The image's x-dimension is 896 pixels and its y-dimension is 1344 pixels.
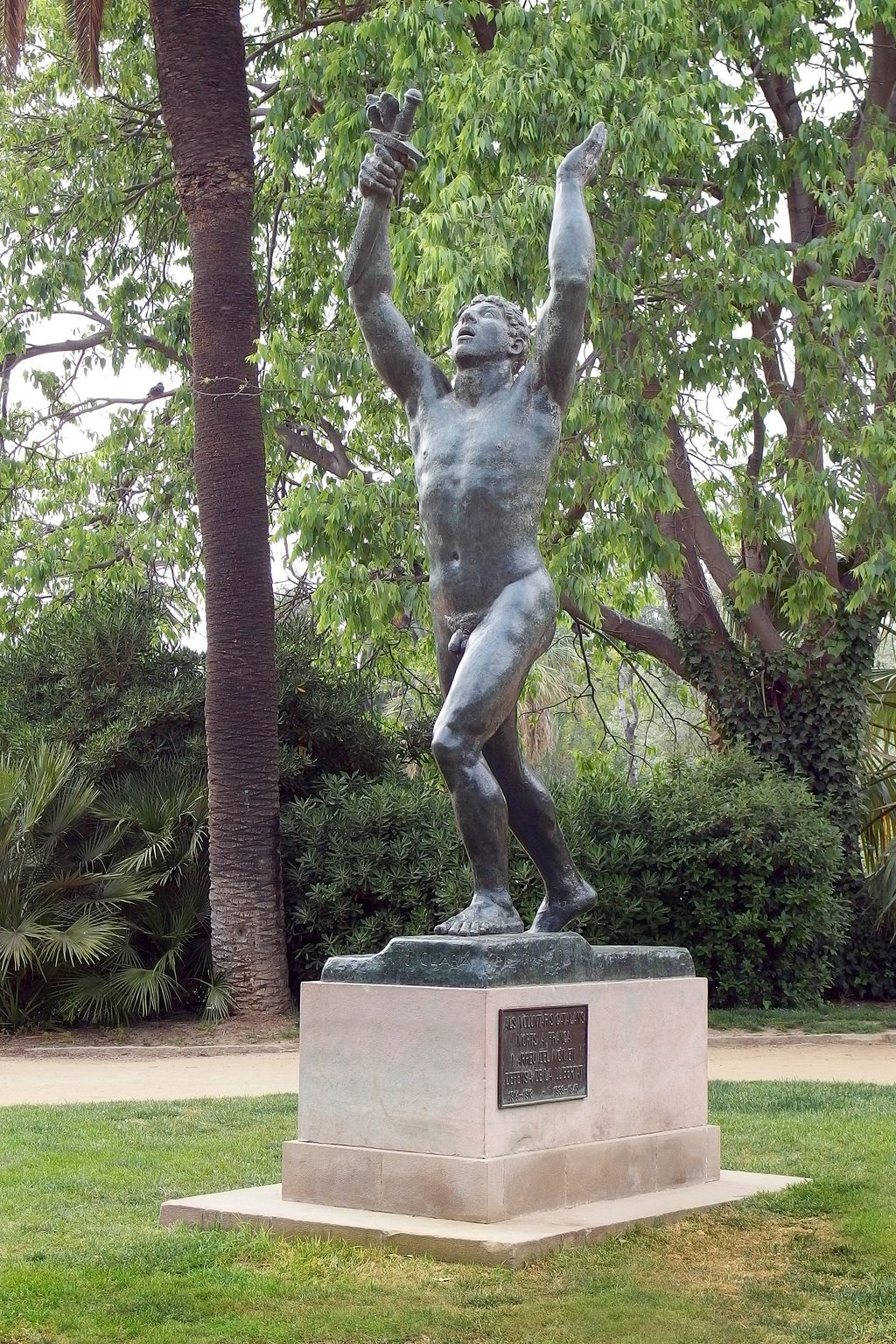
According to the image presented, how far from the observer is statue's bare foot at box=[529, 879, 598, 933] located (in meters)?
6.64

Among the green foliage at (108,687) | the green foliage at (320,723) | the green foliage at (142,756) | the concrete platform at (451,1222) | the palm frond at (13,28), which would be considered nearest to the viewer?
the concrete platform at (451,1222)

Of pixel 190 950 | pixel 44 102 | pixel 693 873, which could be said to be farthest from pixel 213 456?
pixel 44 102

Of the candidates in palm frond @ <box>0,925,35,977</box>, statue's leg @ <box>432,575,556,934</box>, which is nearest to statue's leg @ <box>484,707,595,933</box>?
statue's leg @ <box>432,575,556,934</box>

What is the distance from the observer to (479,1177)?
5582 millimetres

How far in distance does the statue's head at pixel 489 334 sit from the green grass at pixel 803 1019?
8.01 m

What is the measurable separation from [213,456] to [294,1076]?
17.7ft

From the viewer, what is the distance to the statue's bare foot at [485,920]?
237 inches

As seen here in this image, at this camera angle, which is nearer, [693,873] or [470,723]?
[470,723]

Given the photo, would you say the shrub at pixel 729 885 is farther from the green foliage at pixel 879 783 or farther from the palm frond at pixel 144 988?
the palm frond at pixel 144 988

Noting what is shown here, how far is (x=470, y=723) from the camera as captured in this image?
6.00m

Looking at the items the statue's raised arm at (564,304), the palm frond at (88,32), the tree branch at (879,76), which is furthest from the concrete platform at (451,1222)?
the palm frond at (88,32)

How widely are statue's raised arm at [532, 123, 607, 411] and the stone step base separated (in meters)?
2.72

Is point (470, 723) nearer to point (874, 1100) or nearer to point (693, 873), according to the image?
point (874, 1100)

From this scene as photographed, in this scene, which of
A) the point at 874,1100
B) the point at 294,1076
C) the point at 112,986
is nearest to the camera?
the point at 874,1100
